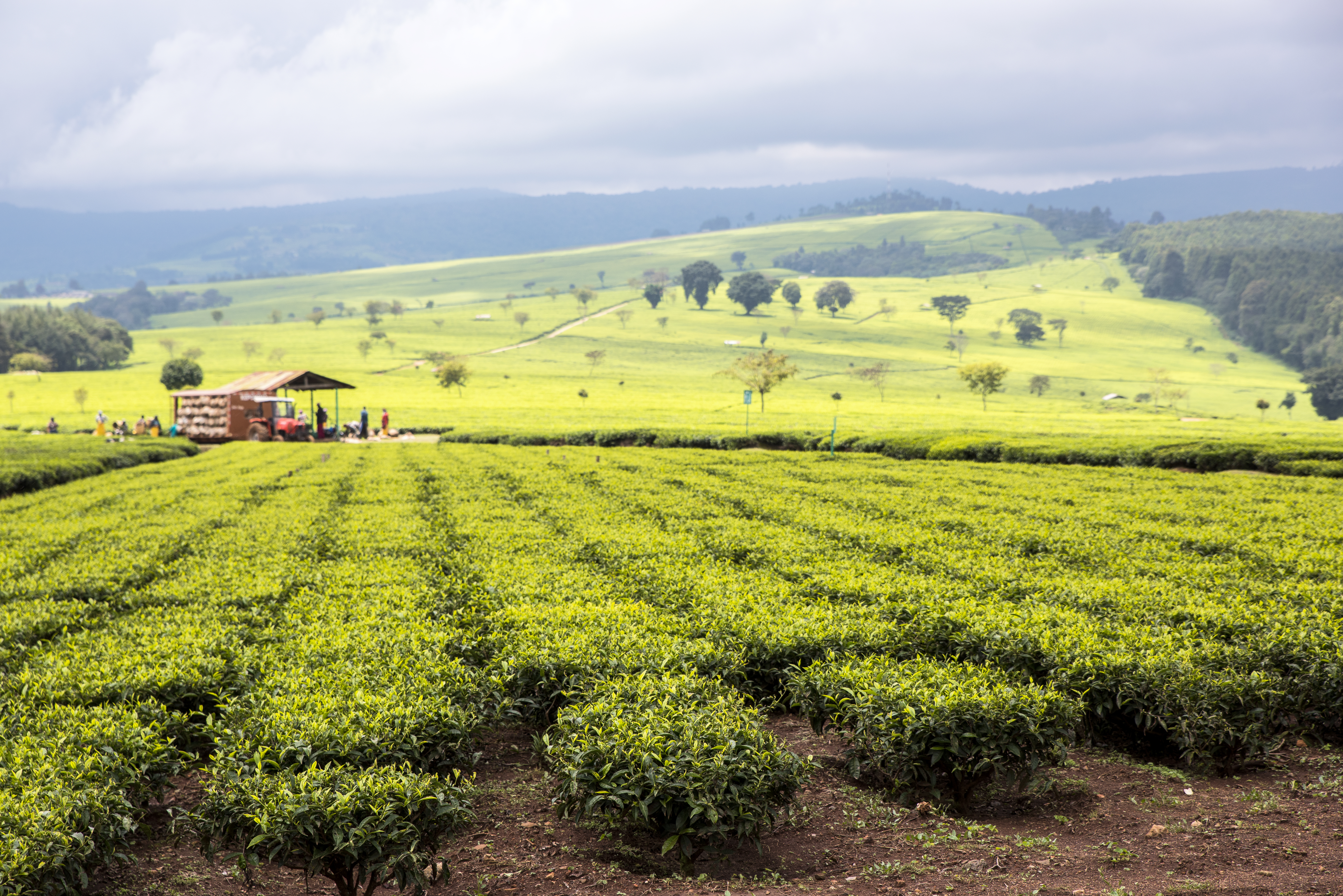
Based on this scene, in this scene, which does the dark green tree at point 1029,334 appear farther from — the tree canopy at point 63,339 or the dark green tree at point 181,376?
the tree canopy at point 63,339

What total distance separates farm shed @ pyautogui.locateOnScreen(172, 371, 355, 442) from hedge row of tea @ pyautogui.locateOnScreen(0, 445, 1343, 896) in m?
33.3

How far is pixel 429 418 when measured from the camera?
231 ft

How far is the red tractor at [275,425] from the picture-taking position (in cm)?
4991

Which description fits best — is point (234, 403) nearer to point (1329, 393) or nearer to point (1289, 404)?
point (1289, 404)

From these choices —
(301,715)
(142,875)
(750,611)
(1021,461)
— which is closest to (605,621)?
(750,611)

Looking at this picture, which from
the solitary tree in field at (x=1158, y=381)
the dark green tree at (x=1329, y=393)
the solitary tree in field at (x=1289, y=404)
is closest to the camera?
the solitary tree in field at (x=1158, y=381)

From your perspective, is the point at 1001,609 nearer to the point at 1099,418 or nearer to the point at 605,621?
the point at 605,621

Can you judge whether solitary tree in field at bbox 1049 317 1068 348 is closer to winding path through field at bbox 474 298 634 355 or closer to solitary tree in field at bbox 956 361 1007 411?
solitary tree in field at bbox 956 361 1007 411

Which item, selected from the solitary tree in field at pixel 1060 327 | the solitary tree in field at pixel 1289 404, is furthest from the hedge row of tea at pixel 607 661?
the solitary tree in field at pixel 1060 327

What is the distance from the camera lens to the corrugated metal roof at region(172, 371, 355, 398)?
49312 mm

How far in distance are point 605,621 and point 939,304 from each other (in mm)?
192268

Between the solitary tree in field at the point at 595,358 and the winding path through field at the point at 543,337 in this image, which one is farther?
the winding path through field at the point at 543,337

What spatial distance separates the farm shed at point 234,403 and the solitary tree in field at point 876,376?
8090 cm

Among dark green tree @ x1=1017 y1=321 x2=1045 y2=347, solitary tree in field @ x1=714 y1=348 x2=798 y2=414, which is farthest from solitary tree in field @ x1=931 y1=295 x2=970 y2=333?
solitary tree in field @ x1=714 y1=348 x2=798 y2=414
